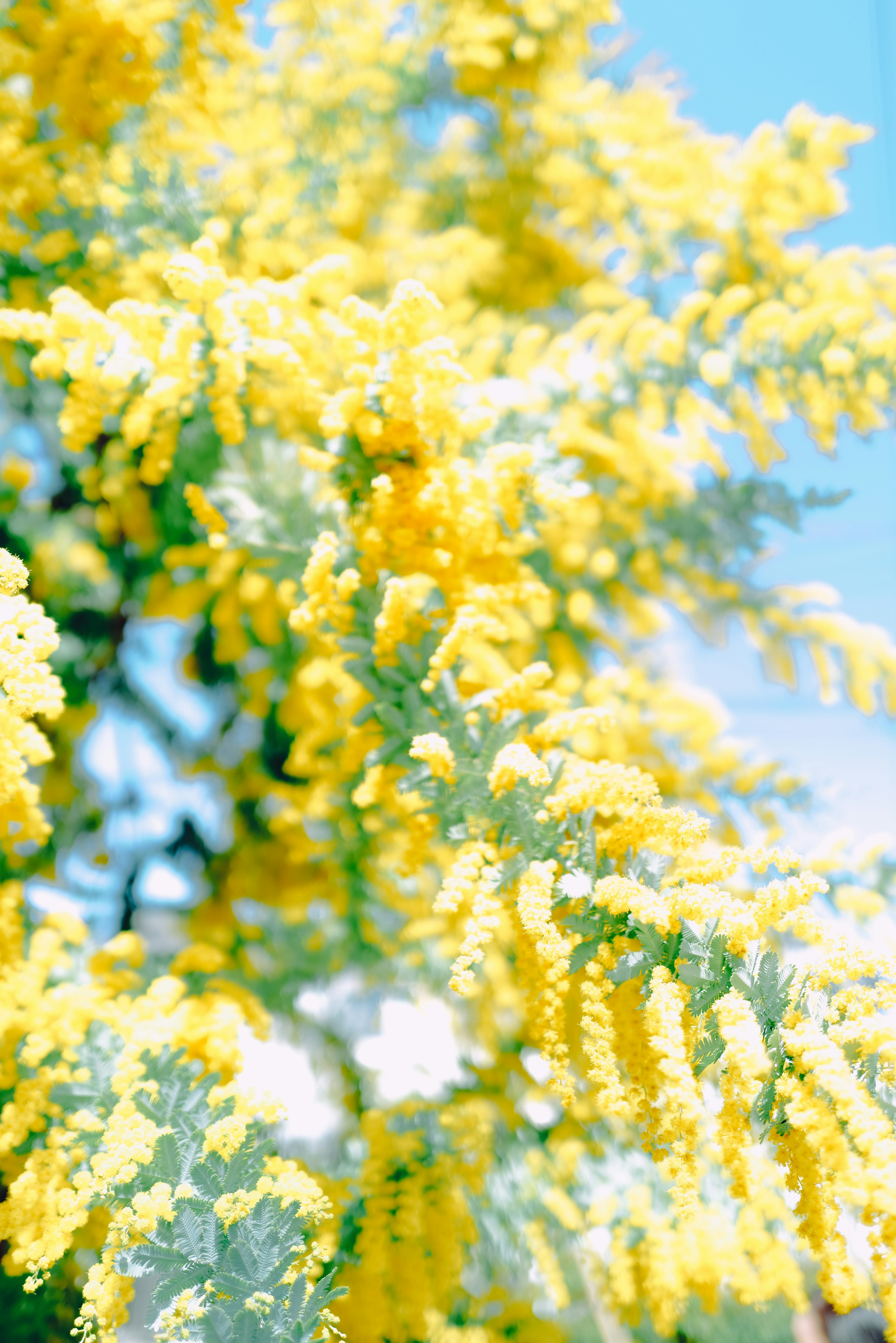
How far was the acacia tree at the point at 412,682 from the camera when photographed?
748 millimetres

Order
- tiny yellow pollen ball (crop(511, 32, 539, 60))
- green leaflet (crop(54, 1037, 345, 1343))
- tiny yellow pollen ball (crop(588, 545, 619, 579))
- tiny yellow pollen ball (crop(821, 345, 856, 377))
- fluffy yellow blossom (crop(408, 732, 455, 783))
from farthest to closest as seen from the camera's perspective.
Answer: tiny yellow pollen ball (crop(511, 32, 539, 60))
tiny yellow pollen ball (crop(588, 545, 619, 579))
tiny yellow pollen ball (crop(821, 345, 856, 377))
fluffy yellow blossom (crop(408, 732, 455, 783))
green leaflet (crop(54, 1037, 345, 1343))

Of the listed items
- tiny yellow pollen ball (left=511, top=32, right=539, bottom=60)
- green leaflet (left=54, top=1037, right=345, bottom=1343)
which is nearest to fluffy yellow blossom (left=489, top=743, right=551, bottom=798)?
green leaflet (left=54, top=1037, right=345, bottom=1343)

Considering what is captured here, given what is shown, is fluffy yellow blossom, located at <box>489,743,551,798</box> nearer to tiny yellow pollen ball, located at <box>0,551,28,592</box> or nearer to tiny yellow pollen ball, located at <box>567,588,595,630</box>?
tiny yellow pollen ball, located at <box>0,551,28,592</box>

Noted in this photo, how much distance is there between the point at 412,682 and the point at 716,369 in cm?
67

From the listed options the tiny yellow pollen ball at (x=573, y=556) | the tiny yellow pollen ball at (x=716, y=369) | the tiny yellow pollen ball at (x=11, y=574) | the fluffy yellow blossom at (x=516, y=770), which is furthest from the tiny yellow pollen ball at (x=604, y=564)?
the tiny yellow pollen ball at (x=11, y=574)

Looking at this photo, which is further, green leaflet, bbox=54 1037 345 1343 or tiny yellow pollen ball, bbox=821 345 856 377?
tiny yellow pollen ball, bbox=821 345 856 377

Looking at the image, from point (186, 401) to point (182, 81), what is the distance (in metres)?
0.61

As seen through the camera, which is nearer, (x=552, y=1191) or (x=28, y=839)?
(x=28, y=839)

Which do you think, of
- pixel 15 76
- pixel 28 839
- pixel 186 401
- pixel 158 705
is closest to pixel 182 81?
pixel 15 76

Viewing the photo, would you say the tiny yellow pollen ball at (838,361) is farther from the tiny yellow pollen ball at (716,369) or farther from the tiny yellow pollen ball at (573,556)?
the tiny yellow pollen ball at (573,556)

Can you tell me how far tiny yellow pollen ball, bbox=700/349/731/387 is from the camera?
121cm

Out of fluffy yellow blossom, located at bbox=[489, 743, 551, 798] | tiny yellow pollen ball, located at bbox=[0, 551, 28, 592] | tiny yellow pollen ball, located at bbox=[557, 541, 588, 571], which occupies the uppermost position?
tiny yellow pollen ball, located at bbox=[557, 541, 588, 571]

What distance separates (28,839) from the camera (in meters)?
1.04

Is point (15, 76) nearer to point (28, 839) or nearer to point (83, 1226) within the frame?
point (28, 839)
